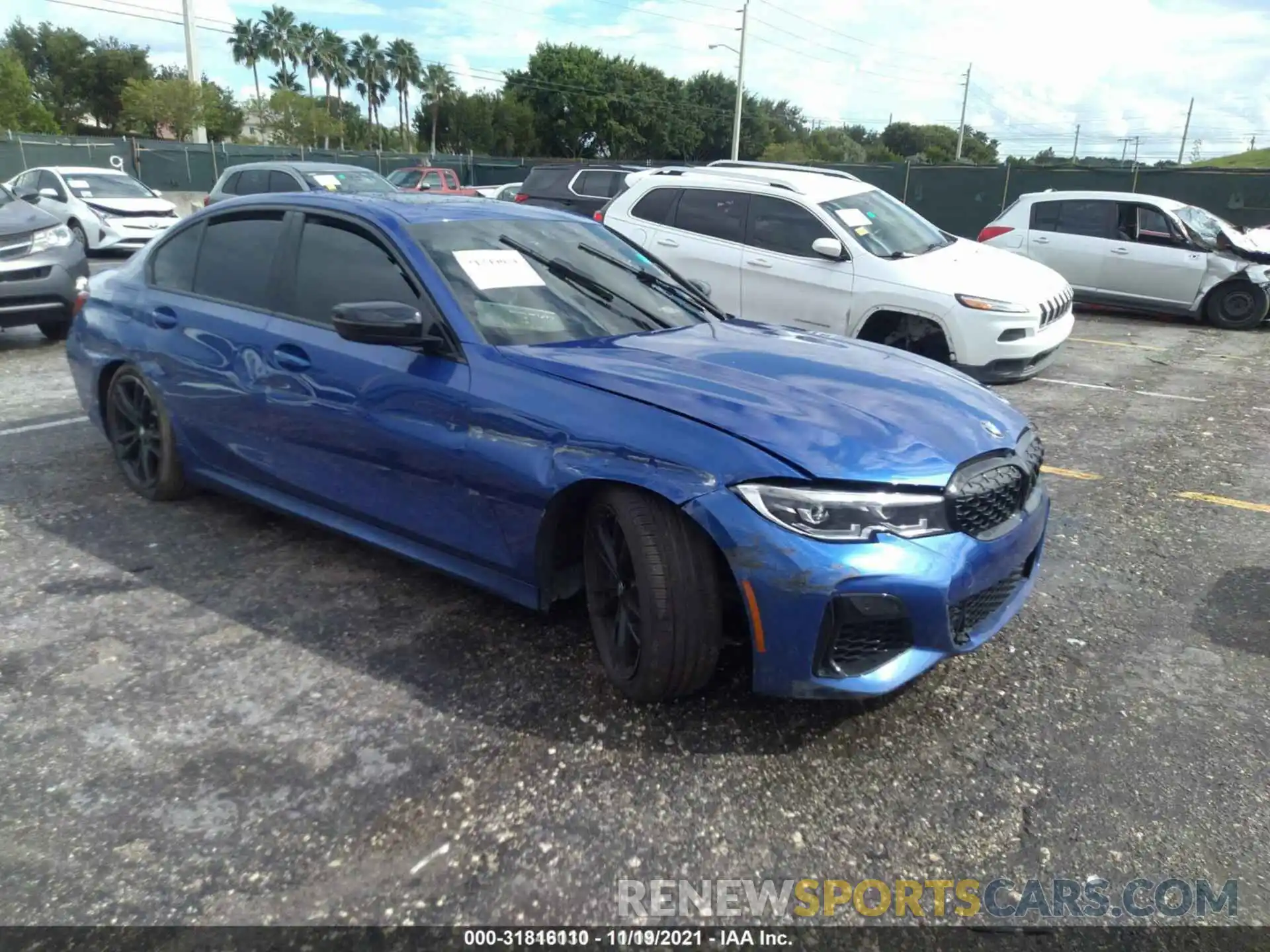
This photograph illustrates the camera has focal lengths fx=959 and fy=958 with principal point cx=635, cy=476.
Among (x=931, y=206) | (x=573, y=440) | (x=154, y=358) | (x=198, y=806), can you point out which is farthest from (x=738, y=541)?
(x=931, y=206)

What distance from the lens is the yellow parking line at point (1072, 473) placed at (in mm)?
5590

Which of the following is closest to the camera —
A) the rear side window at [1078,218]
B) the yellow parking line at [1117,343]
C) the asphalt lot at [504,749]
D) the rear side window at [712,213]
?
the asphalt lot at [504,749]

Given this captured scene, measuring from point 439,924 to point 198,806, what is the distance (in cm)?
83

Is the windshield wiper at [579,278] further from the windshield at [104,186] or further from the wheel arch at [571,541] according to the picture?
the windshield at [104,186]

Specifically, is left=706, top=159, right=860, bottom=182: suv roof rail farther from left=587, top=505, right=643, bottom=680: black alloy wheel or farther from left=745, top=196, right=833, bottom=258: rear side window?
left=587, top=505, right=643, bottom=680: black alloy wheel

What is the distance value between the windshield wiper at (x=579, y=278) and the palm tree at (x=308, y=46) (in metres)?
91.0

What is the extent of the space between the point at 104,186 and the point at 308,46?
259 ft

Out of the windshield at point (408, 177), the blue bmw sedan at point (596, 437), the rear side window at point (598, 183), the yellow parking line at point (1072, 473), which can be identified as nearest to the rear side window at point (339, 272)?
the blue bmw sedan at point (596, 437)

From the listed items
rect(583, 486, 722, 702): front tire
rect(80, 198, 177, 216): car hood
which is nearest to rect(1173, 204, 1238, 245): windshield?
rect(583, 486, 722, 702): front tire

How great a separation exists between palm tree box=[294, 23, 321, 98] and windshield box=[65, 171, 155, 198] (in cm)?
7556

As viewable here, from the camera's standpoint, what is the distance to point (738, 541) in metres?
2.61

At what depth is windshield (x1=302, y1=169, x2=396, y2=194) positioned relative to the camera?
45.5 ft

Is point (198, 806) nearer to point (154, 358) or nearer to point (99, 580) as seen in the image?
point (99, 580)

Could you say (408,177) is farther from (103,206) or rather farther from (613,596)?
(613,596)
